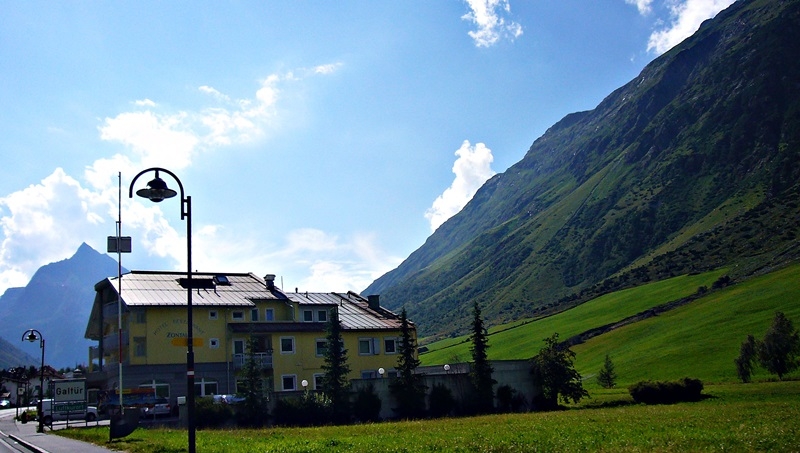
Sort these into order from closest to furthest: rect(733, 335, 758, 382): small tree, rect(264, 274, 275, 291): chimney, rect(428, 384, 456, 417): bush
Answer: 1. rect(428, 384, 456, 417): bush
2. rect(264, 274, 275, 291): chimney
3. rect(733, 335, 758, 382): small tree

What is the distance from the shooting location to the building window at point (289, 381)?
67312 millimetres

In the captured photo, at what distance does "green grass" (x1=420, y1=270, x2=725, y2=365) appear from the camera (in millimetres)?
150375

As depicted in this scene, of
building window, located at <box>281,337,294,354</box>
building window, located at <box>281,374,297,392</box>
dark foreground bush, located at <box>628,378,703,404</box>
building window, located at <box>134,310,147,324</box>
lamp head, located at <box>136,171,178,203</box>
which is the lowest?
dark foreground bush, located at <box>628,378,703,404</box>

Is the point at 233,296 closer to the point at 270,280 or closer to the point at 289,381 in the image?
the point at 270,280

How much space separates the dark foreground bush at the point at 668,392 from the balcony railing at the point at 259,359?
108ft

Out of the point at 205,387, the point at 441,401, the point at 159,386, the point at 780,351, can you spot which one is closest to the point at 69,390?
the point at 159,386

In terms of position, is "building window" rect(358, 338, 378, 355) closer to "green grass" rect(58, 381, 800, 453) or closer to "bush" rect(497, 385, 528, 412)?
"bush" rect(497, 385, 528, 412)

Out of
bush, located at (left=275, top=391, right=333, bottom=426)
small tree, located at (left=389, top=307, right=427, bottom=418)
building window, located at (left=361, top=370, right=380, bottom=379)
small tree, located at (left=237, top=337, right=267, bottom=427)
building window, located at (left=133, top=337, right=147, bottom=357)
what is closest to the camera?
small tree, located at (left=237, top=337, right=267, bottom=427)

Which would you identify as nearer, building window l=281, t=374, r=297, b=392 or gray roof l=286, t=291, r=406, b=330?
building window l=281, t=374, r=297, b=392

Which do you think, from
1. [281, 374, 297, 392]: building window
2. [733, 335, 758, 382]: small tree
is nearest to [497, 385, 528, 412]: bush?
[281, 374, 297, 392]: building window

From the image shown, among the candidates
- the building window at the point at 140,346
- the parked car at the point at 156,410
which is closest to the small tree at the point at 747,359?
the parked car at the point at 156,410

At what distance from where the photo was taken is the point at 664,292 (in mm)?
157125

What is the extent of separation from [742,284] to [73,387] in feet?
413

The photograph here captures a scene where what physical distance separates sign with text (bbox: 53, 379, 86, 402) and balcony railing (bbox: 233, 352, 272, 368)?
22.6 m
